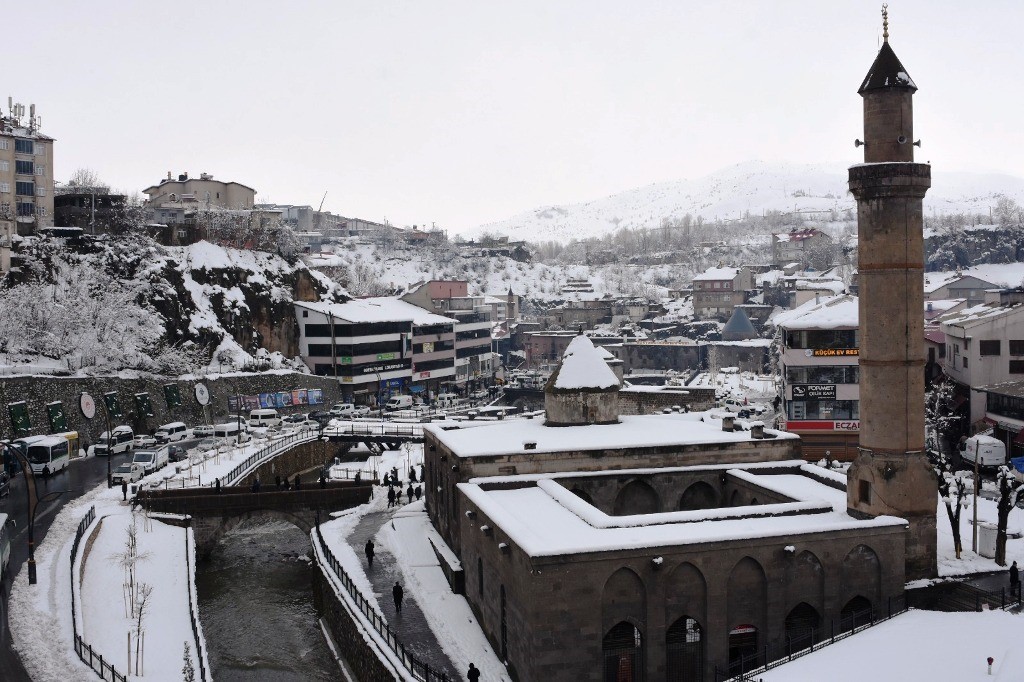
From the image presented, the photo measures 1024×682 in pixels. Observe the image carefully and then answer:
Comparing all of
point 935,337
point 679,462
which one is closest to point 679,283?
point 935,337

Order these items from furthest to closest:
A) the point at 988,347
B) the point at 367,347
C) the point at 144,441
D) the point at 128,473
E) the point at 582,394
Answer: the point at 367,347 → the point at 144,441 → the point at 988,347 → the point at 128,473 → the point at 582,394

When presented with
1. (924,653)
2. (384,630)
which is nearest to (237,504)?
(384,630)

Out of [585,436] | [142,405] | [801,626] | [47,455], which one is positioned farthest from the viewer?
[142,405]

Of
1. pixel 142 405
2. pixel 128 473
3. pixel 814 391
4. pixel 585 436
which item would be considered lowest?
pixel 128 473

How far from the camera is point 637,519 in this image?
2811cm

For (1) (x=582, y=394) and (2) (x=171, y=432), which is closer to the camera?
(1) (x=582, y=394)

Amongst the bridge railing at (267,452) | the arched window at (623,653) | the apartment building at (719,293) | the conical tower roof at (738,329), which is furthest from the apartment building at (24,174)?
the apartment building at (719,293)

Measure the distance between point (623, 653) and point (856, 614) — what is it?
6917 millimetres

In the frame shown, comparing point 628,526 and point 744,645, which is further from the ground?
point 628,526

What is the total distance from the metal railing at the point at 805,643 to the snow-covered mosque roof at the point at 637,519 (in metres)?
2.47

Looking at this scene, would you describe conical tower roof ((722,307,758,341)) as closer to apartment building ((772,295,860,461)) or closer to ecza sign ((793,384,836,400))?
apartment building ((772,295,860,461))

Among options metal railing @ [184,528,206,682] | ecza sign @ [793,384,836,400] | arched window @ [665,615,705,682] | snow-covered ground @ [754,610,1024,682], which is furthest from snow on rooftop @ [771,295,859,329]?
metal railing @ [184,528,206,682]

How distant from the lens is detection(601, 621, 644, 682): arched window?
25594 millimetres

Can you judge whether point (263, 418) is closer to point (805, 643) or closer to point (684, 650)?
point (684, 650)
